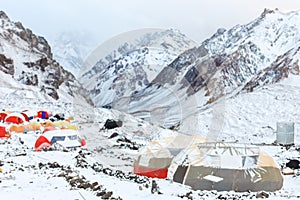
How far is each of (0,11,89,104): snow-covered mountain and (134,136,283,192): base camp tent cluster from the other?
72.3 m

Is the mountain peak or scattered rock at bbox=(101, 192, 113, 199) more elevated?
the mountain peak

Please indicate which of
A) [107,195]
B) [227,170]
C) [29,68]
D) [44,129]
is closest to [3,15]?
[29,68]

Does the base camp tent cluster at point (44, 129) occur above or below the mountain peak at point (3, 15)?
below

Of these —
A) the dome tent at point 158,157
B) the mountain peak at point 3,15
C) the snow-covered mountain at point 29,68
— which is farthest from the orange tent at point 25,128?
the mountain peak at point 3,15

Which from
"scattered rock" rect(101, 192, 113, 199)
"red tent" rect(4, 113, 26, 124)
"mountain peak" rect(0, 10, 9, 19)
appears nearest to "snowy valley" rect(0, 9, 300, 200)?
"scattered rock" rect(101, 192, 113, 199)

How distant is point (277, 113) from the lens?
50.5 m

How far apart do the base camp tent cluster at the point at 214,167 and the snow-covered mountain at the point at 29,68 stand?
7233 cm

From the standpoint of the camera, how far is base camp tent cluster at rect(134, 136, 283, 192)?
17984 millimetres

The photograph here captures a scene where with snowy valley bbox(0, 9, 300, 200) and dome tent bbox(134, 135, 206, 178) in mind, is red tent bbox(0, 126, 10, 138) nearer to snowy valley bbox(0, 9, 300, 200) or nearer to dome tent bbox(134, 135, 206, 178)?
snowy valley bbox(0, 9, 300, 200)

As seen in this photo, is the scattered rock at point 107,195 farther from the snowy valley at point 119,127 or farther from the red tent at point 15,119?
the red tent at point 15,119

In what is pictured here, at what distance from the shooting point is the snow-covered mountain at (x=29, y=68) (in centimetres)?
10044

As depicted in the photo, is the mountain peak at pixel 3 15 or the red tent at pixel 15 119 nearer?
the red tent at pixel 15 119

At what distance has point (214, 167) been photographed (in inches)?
733

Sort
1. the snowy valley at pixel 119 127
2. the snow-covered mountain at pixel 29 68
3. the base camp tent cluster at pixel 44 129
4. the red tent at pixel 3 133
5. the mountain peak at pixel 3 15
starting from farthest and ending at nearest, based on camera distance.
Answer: the mountain peak at pixel 3 15
the snow-covered mountain at pixel 29 68
the red tent at pixel 3 133
the base camp tent cluster at pixel 44 129
the snowy valley at pixel 119 127
